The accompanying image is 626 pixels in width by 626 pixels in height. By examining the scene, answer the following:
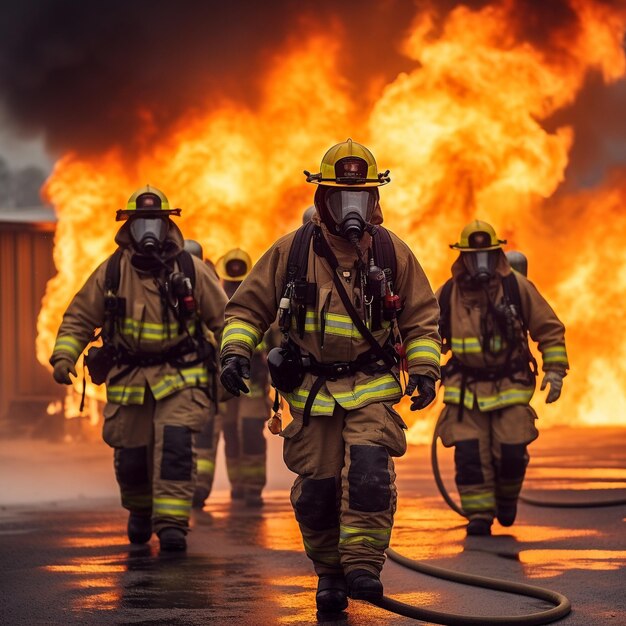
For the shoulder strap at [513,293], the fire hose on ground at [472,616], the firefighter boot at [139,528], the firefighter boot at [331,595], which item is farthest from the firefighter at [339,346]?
the shoulder strap at [513,293]

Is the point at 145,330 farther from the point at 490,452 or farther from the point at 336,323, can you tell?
A: the point at 336,323

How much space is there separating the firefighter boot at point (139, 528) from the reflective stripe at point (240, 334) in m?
2.47

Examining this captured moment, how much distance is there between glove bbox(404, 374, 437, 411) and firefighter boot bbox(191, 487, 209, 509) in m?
5.02

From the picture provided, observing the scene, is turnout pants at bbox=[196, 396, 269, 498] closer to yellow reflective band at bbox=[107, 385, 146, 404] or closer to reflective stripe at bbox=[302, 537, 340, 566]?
yellow reflective band at bbox=[107, 385, 146, 404]

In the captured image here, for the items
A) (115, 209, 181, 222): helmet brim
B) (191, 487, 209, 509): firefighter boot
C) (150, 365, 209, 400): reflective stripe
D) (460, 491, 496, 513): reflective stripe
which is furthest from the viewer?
(191, 487, 209, 509): firefighter boot

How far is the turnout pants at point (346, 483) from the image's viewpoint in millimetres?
5992

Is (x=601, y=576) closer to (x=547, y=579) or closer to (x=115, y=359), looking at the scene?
(x=547, y=579)

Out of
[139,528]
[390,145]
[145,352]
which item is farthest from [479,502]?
[390,145]

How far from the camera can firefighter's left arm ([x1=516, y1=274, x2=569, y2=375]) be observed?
9414mm

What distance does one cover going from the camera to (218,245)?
677 inches

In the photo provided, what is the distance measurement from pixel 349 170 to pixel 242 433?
598 centimetres

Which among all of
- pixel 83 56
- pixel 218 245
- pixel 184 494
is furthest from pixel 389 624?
pixel 83 56

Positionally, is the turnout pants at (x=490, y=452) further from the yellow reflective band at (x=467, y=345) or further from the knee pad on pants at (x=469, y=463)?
the yellow reflective band at (x=467, y=345)

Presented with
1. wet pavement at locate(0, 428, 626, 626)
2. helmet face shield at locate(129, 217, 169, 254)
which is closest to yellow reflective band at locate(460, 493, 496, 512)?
wet pavement at locate(0, 428, 626, 626)
